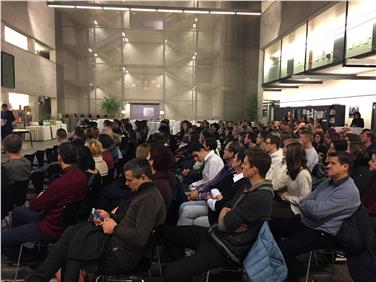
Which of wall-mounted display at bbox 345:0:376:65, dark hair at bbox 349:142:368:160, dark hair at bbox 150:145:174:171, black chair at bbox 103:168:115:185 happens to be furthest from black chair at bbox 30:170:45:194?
wall-mounted display at bbox 345:0:376:65

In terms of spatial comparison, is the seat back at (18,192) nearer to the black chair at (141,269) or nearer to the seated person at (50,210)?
the seated person at (50,210)

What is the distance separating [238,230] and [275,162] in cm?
195

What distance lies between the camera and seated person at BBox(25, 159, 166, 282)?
2186 millimetres

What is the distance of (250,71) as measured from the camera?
1895cm

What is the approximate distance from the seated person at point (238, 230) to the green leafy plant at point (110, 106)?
1708 cm

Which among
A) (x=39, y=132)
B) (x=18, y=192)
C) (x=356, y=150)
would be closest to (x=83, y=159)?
(x=18, y=192)

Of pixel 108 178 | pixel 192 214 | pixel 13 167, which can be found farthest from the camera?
pixel 108 178

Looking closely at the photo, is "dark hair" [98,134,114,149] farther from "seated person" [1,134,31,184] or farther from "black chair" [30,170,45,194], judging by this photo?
"seated person" [1,134,31,184]

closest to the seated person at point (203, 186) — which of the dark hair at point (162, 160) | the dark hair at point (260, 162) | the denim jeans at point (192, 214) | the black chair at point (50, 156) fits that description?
the denim jeans at point (192, 214)

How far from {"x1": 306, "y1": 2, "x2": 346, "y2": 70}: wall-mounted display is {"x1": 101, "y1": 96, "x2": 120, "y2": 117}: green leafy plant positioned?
11366 mm

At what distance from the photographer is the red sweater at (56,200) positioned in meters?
2.59

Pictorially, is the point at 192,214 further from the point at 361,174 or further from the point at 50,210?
the point at 361,174

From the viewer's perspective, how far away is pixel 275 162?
3.94 m

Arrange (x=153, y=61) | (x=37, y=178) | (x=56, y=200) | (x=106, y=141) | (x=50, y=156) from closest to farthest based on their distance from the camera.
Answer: (x=56, y=200) < (x=37, y=178) < (x=106, y=141) < (x=50, y=156) < (x=153, y=61)
